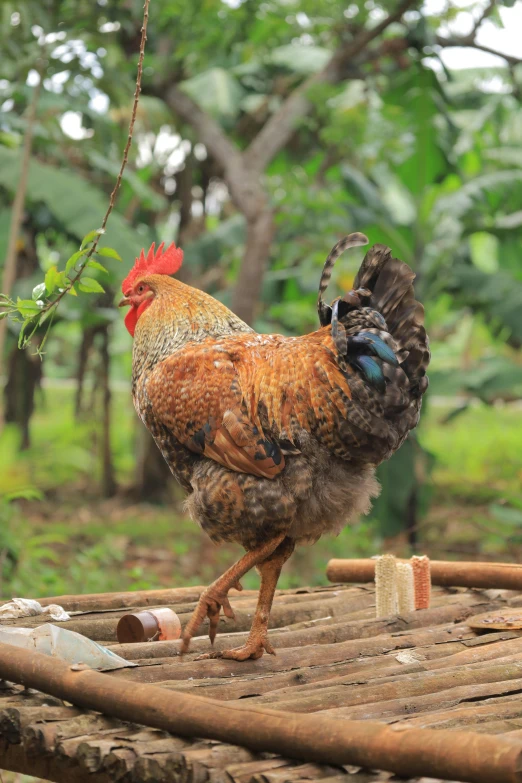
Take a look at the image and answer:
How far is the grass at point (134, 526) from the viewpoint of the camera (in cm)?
644

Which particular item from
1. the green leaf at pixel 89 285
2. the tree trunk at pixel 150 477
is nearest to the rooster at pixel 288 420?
the green leaf at pixel 89 285

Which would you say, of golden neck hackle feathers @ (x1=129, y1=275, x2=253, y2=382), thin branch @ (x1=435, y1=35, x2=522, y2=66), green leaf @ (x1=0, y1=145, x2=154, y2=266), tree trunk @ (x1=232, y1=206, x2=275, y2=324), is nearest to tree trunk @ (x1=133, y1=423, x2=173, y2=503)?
tree trunk @ (x1=232, y1=206, x2=275, y2=324)

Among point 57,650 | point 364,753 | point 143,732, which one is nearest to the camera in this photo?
point 364,753

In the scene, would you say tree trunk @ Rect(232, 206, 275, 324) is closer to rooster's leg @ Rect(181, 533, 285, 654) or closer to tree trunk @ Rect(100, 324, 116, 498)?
tree trunk @ Rect(100, 324, 116, 498)

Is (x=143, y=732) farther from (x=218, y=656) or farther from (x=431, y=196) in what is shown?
(x=431, y=196)

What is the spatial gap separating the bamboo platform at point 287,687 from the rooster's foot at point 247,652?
25mm

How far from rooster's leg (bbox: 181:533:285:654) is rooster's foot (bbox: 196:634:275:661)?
0.10 metres

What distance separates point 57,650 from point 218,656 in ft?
1.83

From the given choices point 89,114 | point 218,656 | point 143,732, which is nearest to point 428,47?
point 89,114

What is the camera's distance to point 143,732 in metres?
2.28

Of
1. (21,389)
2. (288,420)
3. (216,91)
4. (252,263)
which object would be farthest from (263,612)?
(21,389)

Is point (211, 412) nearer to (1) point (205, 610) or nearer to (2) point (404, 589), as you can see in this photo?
(1) point (205, 610)

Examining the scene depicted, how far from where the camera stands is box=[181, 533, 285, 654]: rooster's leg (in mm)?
3023

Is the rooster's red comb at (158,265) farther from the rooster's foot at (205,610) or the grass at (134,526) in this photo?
the grass at (134,526)
